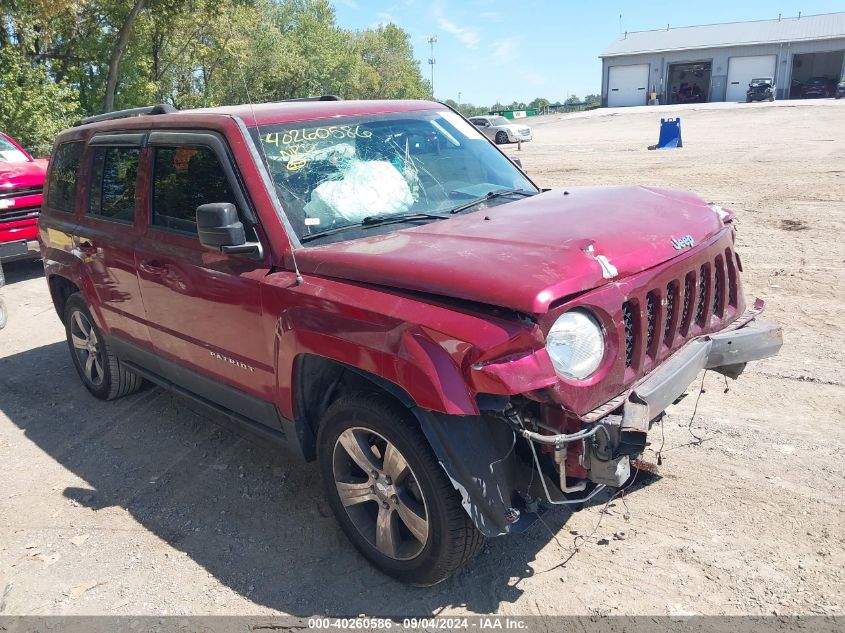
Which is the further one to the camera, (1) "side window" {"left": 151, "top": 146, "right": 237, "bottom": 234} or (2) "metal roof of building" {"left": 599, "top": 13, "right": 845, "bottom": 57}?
(2) "metal roof of building" {"left": 599, "top": 13, "right": 845, "bottom": 57}

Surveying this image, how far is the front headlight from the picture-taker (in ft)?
8.13

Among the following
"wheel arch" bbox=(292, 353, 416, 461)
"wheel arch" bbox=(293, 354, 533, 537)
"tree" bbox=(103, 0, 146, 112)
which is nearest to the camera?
"wheel arch" bbox=(293, 354, 533, 537)

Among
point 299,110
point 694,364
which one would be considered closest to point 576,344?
point 694,364

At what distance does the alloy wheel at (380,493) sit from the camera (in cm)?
287

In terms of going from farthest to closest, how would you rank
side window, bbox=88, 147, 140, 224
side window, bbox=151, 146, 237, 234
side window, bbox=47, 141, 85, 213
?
1. side window, bbox=47, 141, 85, 213
2. side window, bbox=88, 147, 140, 224
3. side window, bbox=151, 146, 237, 234

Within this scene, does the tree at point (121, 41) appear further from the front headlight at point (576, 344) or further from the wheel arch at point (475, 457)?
the front headlight at point (576, 344)

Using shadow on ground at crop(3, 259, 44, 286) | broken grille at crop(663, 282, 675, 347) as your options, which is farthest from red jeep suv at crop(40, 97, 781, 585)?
shadow on ground at crop(3, 259, 44, 286)

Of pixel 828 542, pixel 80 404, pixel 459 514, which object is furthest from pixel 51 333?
pixel 828 542

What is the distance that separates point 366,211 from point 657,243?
1.43 metres

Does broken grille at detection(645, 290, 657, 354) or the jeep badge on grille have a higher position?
the jeep badge on grille

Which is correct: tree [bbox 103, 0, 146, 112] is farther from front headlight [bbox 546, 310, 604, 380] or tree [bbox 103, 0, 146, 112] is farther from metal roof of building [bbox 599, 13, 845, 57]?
metal roof of building [bbox 599, 13, 845, 57]

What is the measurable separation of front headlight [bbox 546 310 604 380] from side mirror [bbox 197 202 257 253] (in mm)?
1534

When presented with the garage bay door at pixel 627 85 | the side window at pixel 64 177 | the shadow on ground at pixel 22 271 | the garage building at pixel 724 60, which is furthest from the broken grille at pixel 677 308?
the garage bay door at pixel 627 85

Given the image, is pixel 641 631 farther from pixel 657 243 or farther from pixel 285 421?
pixel 285 421
